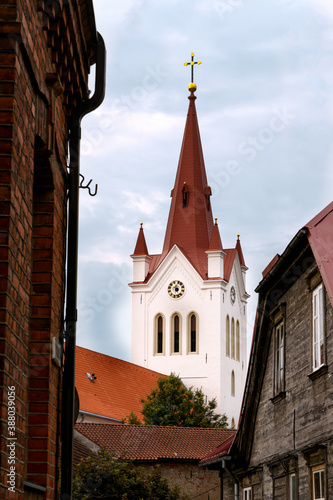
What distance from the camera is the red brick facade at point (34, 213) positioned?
13.2 ft

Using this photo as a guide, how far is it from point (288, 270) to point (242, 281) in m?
59.4

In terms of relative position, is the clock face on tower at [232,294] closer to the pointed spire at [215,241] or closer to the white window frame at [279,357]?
the pointed spire at [215,241]

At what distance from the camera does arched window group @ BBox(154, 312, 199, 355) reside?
2633 inches

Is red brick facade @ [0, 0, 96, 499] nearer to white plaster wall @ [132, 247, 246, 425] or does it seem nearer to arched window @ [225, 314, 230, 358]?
→ white plaster wall @ [132, 247, 246, 425]

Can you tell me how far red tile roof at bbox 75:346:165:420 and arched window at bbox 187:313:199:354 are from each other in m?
4.04

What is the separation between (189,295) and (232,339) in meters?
5.25

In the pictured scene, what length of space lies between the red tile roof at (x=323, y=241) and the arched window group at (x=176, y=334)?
56.3m

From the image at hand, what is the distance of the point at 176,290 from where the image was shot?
67938 millimetres

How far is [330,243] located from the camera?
10.4 meters

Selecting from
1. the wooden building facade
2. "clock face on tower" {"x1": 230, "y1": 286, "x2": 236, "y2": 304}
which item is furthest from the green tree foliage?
"clock face on tower" {"x1": 230, "y1": 286, "x2": 236, "y2": 304}

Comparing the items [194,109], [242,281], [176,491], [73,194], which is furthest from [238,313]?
[73,194]

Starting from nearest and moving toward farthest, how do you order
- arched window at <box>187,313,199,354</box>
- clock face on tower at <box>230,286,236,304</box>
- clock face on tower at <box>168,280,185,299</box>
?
arched window at <box>187,313,199,354</box> < clock face on tower at <box>168,280,185,299</box> < clock face on tower at <box>230,286,236,304</box>

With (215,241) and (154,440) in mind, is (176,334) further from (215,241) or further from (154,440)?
(154,440)

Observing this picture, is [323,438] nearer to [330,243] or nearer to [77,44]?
[330,243]
